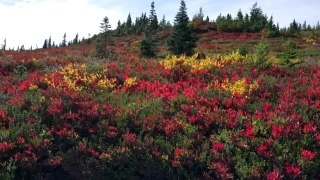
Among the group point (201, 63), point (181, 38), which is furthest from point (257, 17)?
point (201, 63)

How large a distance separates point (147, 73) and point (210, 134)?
19.8 ft

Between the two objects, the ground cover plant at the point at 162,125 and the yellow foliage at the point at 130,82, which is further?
the yellow foliage at the point at 130,82

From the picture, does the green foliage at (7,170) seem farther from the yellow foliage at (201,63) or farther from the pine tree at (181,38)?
the pine tree at (181,38)

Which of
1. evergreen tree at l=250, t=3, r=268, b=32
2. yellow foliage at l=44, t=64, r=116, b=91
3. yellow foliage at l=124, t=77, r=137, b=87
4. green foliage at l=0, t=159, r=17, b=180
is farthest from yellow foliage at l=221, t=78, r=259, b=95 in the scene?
evergreen tree at l=250, t=3, r=268, b=32

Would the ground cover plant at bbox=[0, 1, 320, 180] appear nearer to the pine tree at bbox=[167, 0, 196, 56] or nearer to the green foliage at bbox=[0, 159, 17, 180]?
the green foliage at bbox=[0, 159, 17, 180]

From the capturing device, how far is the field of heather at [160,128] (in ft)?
27.4

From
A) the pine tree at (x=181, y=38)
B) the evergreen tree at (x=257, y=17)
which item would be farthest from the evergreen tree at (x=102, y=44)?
the evergreen tree at (x=257, y=17)

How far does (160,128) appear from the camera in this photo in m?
9.95

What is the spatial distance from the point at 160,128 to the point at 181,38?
1332 inches

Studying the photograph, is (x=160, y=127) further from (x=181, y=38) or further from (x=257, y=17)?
(x=257, y=17)

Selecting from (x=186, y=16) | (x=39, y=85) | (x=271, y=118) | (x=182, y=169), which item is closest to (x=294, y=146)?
(x=271, y=118)

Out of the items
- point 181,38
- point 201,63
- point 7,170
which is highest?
point 181,38

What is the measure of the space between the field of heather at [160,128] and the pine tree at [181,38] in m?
28.9

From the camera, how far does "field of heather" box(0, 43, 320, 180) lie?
836 cm
